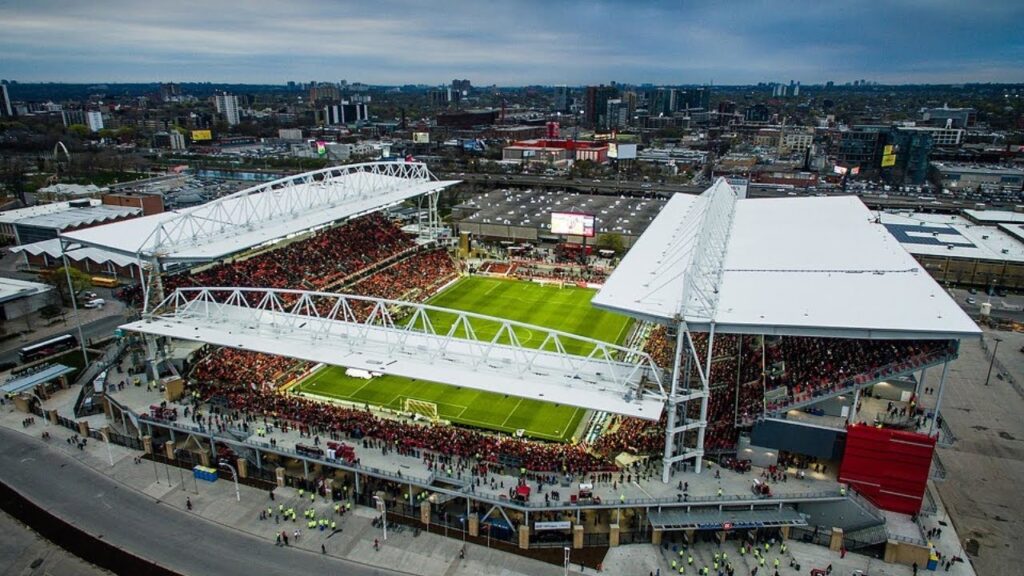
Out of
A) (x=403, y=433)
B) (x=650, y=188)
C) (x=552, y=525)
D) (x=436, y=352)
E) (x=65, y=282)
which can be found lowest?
(x=552, y=525)

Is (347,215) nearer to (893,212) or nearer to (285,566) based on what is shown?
(285,566)

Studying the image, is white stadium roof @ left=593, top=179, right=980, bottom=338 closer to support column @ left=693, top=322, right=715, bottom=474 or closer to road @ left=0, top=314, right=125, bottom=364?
support column @ left=693, top=322, right=715, bottom=474

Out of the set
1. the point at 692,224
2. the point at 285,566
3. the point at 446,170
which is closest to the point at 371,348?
the point at 285,566

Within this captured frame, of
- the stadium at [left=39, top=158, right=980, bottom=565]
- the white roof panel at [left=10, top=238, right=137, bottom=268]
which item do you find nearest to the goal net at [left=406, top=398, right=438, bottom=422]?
the stadium at [left=39, top=158, right=980, bottom=565]

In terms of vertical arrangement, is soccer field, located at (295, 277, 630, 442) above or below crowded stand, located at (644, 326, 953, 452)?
below

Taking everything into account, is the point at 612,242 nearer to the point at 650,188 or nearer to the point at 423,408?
the point at 650,188

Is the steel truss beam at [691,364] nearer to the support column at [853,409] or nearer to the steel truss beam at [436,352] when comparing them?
the steel truss beam at [436,352]

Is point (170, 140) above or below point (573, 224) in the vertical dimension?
above

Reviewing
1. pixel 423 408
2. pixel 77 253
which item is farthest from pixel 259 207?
pixel 423 408
